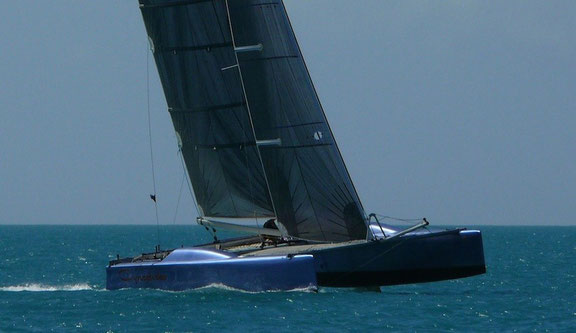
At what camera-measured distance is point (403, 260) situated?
3772 centimetres

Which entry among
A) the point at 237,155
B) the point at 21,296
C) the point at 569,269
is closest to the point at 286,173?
the point at 237,155

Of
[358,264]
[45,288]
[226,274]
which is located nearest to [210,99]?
[226,274]

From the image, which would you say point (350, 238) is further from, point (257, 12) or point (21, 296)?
point (21, 296)

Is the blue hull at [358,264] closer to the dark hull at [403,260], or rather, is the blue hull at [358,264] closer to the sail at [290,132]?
the dark hull at [403,260]

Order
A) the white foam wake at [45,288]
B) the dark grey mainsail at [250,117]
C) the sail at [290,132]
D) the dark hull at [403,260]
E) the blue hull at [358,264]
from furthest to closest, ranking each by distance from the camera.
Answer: the white foam wake at [45,288] < the dark grey mainsail at [250,117] < the sail at [290,132] < the dark hull at [403,260] < the blue hull at [358,264]

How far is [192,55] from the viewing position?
4131 cm

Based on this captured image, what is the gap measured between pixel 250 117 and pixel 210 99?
200 centimetres

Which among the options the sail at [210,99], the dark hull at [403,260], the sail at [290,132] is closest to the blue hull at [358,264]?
the dark hull at [403,260]

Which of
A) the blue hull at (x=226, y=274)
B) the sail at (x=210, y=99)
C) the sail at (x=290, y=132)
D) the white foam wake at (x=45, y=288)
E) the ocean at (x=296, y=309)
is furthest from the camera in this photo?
the white foam wake at (x=45, y=288)

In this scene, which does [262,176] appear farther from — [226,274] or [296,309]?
[296,309]

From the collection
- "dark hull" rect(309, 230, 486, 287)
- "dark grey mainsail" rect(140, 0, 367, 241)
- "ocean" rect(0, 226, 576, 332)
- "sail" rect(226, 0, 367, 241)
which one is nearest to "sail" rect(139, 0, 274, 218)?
"dark grey mainsail" rect(140, 0, 367, 241)

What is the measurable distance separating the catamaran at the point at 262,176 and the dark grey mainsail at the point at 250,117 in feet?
0.09

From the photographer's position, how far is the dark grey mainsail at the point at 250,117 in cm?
3922

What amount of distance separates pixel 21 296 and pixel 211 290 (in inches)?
282
